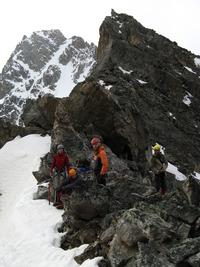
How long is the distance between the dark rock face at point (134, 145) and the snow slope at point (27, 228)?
0.57 metres

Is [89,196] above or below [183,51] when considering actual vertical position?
below

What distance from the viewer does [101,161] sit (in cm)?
1105

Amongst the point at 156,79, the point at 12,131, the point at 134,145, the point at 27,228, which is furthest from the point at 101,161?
the point at 156,79

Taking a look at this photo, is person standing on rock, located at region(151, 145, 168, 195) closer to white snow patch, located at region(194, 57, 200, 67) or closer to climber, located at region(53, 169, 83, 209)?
climber, located at region(53, 169, 83, 209)

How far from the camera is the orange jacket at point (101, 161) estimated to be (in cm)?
1068

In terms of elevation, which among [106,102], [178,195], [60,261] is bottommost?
[60,261]

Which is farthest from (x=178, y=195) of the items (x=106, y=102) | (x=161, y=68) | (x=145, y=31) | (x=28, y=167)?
(x=145, y=31)

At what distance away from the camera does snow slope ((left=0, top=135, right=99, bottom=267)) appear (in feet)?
28.1

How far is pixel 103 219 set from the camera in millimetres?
9344

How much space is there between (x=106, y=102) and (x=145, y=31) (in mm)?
41532

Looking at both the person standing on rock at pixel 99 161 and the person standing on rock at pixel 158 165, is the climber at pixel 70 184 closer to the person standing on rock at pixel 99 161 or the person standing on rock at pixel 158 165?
the person standing on rock at pixel 99 161

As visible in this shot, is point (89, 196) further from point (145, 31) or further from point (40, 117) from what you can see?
point (145, 31)

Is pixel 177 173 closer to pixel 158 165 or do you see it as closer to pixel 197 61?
pixel 158 165

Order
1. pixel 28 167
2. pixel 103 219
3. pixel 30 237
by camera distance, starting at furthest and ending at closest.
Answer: pixel 28 167 → pixel 30 237 → pixel 103 219
